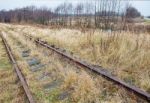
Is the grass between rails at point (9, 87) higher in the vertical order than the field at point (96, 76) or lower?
lower

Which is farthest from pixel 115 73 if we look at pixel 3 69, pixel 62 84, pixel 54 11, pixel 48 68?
pixel 54 11

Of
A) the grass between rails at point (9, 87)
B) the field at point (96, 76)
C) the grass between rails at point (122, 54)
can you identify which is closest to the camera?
the field at point (96, 76)

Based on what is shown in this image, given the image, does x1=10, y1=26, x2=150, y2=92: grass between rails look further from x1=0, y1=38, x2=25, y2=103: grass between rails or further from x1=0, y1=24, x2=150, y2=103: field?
x1=0, y1=38, x2=25, y2=103: grass between rails

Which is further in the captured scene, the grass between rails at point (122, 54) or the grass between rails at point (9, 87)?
the grass between rails at point (122, 54)

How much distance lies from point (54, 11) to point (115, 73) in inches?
3017

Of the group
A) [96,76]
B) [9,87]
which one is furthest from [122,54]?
[9,87]

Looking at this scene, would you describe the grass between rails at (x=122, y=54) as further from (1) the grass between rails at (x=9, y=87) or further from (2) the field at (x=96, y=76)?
(1) the grass between rails at (x=9, y=87)

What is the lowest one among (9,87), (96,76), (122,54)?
(9,87)

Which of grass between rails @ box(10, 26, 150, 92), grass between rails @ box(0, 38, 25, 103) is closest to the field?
grass between rails @ box(10, 26, 150, 92)

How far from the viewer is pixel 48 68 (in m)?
8.14

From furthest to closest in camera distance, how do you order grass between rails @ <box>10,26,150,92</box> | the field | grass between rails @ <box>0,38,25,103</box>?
grass between rails @ <box>10,26,150,92</box>, grass between rails @ <box>0,38,25,103</box>, the field

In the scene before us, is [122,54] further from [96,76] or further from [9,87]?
[9,87]

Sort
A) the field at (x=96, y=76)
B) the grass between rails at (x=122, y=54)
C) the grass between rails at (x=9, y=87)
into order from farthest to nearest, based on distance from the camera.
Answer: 1. the grass between rails at (x=122, y=54)
2. the grass between rails at (x=9, y=87)
3. the field at (x=96, y=76)

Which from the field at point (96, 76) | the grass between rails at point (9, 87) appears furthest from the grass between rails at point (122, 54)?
the grass between rails at point (9, 87)
